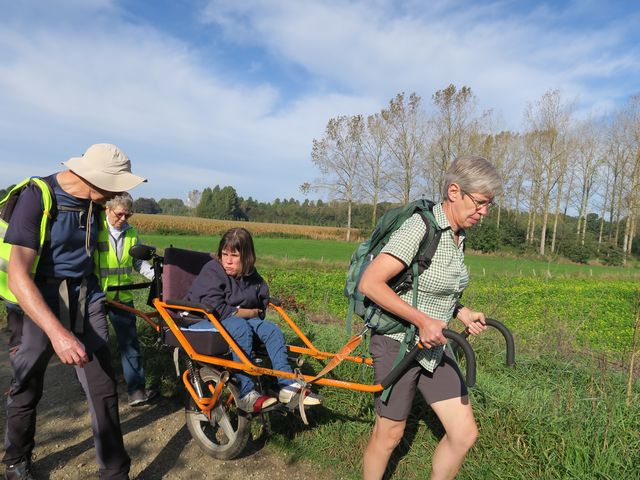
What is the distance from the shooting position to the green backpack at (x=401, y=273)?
2.23 meters

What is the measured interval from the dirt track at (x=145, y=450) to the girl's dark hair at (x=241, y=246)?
4.82 ft

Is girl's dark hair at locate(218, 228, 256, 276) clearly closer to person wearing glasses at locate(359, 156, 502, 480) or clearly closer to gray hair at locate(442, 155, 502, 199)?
person wearing glasses at locate(359, 156, 502, 480)

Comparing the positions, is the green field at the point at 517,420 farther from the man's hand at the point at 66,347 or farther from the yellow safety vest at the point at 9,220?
the yellow safety vest at the point at 9,220

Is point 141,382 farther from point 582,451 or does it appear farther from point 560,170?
point 560,170

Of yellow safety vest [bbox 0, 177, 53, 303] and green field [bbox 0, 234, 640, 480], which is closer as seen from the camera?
yellow safety vest [bbox 0, 177, 53, 303]

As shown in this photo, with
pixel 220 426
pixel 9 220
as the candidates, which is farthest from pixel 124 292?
pixel 9 220

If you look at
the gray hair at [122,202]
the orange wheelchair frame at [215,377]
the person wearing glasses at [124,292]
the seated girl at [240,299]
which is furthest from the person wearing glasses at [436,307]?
the gray hair at [122,202]

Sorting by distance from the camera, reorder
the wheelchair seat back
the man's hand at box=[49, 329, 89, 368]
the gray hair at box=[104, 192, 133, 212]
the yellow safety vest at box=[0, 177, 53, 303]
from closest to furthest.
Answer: the man's hand at box=[49, 329, 89, 368] < the yellow safety vest at box=[0, 177, 53, 303] < the wheelchair seat back < the gray hair at box=[104, 192, 133, 212]

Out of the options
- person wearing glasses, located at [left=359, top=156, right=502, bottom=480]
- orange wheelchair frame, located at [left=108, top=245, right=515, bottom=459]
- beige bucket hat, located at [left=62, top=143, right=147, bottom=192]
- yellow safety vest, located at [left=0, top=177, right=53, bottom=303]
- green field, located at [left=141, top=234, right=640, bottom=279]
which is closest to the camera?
person wearing glasses, located at [left=359, top=156, right=502, bottom=480]

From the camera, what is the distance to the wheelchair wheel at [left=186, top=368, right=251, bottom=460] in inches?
128

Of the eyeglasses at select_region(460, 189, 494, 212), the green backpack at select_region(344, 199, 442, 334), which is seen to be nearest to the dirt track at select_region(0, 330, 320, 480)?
the green backpack at select_region(344, 199, 442, 334)

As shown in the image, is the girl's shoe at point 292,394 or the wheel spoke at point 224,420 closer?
the girl's shoe at point 292,394

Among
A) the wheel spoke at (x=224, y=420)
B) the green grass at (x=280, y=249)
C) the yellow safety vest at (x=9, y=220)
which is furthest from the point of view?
the green grass at (x=280, y=249)

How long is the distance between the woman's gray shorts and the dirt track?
1.18 metres
